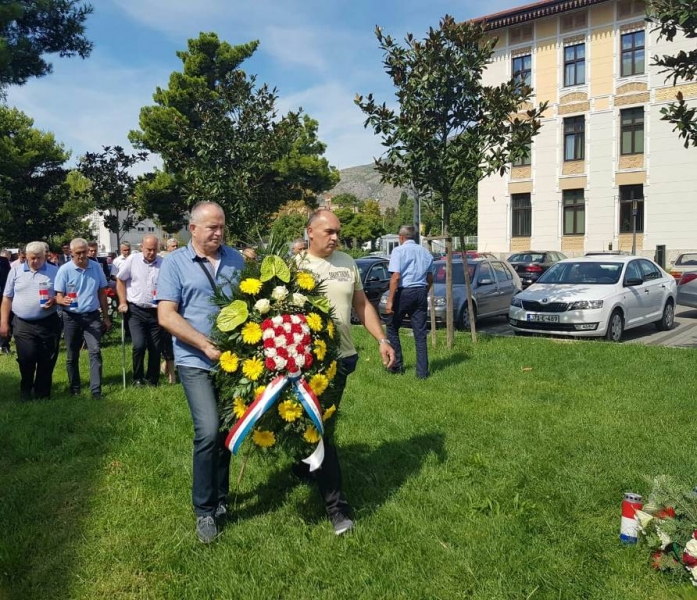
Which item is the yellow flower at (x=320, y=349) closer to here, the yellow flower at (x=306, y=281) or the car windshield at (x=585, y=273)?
the yellow flower at (x=306, y=281)

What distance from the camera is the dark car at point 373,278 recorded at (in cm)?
1583

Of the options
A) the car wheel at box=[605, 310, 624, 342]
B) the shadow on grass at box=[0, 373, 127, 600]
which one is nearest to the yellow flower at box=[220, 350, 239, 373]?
the shadow on grass at box=[0, 373, 127, 600]

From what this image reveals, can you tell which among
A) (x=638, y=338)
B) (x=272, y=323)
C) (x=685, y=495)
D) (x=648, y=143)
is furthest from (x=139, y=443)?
(x=648, y=143)

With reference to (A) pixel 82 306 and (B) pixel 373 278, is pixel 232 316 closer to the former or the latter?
(A) pixel 82 306

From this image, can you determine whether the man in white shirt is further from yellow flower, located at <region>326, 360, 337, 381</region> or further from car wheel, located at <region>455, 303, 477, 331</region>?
car wheel, located at <region>455, 303, 477, 331</region>

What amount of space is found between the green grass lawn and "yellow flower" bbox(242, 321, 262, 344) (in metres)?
1.30

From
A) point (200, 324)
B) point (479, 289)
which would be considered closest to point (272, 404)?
point (200, 324)

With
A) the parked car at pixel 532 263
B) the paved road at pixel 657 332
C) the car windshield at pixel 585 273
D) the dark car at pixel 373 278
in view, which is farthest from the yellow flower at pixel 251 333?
the parked car at pixel 532 263

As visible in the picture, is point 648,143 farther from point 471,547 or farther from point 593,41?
point 471,547

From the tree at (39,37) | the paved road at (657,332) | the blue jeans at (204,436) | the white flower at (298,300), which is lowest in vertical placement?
the paved road at (657,332)

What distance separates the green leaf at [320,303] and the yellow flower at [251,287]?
33 centimetres

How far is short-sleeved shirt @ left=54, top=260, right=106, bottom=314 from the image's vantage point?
25.3ft

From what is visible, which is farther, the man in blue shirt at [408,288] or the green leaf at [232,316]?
the man in blue shirt at [408,288]

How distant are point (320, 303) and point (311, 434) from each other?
32.2 inches
